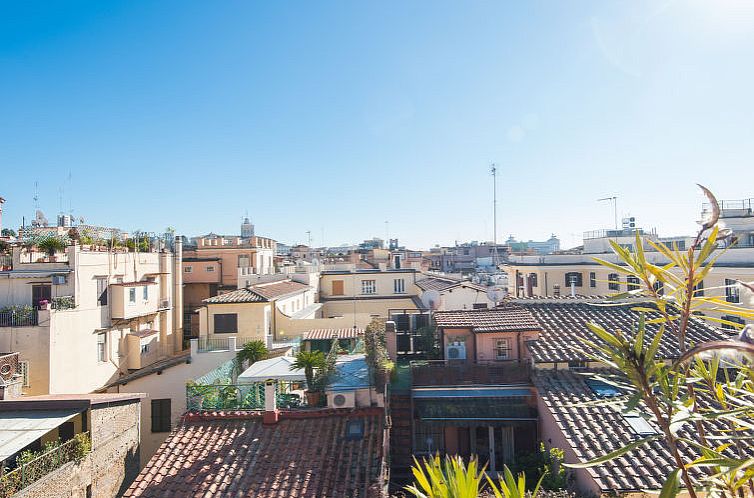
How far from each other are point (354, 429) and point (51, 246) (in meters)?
18.9

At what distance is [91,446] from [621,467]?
12.8m

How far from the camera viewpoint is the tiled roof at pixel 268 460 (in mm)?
8898

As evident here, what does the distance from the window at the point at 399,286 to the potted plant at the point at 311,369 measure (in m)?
22.6

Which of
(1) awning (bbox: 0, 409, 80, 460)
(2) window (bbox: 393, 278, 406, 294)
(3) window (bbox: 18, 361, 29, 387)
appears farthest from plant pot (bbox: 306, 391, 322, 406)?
(2) window (bbox: 393, 278, 406, 294)

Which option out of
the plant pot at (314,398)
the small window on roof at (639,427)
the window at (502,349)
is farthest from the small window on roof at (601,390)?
the plant pot at (314,398)

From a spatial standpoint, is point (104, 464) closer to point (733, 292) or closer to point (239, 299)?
point (239, 299)

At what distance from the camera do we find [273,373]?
1327 centimetres

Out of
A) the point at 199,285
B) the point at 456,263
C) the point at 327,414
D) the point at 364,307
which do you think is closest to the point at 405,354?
the point at 327,414

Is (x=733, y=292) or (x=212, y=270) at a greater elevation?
(x=212, y=270)

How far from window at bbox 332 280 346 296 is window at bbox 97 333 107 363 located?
1665 cm

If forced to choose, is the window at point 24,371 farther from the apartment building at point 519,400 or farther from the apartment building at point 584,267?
the apartment building at point 584,267

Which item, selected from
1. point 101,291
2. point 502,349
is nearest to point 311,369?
point 502,349

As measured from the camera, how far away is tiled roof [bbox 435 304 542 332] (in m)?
13.2

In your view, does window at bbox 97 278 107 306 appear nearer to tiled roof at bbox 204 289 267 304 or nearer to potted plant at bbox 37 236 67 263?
potted plant at bbox 37 236 67 263
